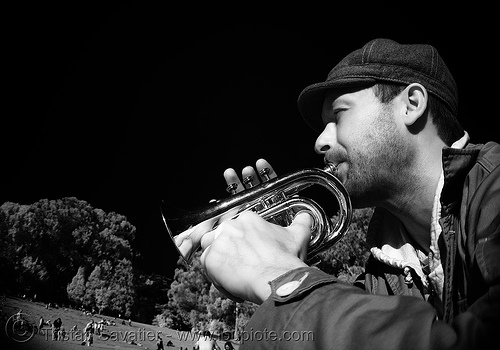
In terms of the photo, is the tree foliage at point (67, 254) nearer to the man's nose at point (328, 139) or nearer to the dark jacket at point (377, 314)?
the man's nose at point (328, 139)

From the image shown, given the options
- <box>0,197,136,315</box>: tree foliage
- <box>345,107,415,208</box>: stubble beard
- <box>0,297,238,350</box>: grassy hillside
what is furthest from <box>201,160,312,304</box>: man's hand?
<box>0,197,136,315</box>: tree foliage

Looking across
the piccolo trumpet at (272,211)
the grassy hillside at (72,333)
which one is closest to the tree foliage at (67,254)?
the grassy hillside at (72,333)

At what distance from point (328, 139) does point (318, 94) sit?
0.23 metres

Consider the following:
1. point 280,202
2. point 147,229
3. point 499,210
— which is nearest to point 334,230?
point 280,202

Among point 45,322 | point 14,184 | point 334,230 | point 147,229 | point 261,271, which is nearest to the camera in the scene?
point 261,271

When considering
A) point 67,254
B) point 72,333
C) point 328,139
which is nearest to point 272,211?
point 328,139

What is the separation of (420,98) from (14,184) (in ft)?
12.9

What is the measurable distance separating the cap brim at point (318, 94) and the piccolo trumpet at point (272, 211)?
0.86 feet

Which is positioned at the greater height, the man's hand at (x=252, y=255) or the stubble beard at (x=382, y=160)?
the stubble beard at (x=382, y=160)

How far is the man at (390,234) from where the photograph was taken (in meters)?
0.58

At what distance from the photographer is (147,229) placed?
452 centimetres

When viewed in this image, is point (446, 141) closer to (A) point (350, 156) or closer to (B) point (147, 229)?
(A) point (350, 156)

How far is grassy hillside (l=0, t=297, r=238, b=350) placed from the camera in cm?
309

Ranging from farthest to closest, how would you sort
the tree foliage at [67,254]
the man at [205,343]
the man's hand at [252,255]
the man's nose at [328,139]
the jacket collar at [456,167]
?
the man at [205,343] < the tree foliage at [67,254] < the man's nose at [328,139] < the jacket collar at [456,167] < the man's hand at [252,255]
